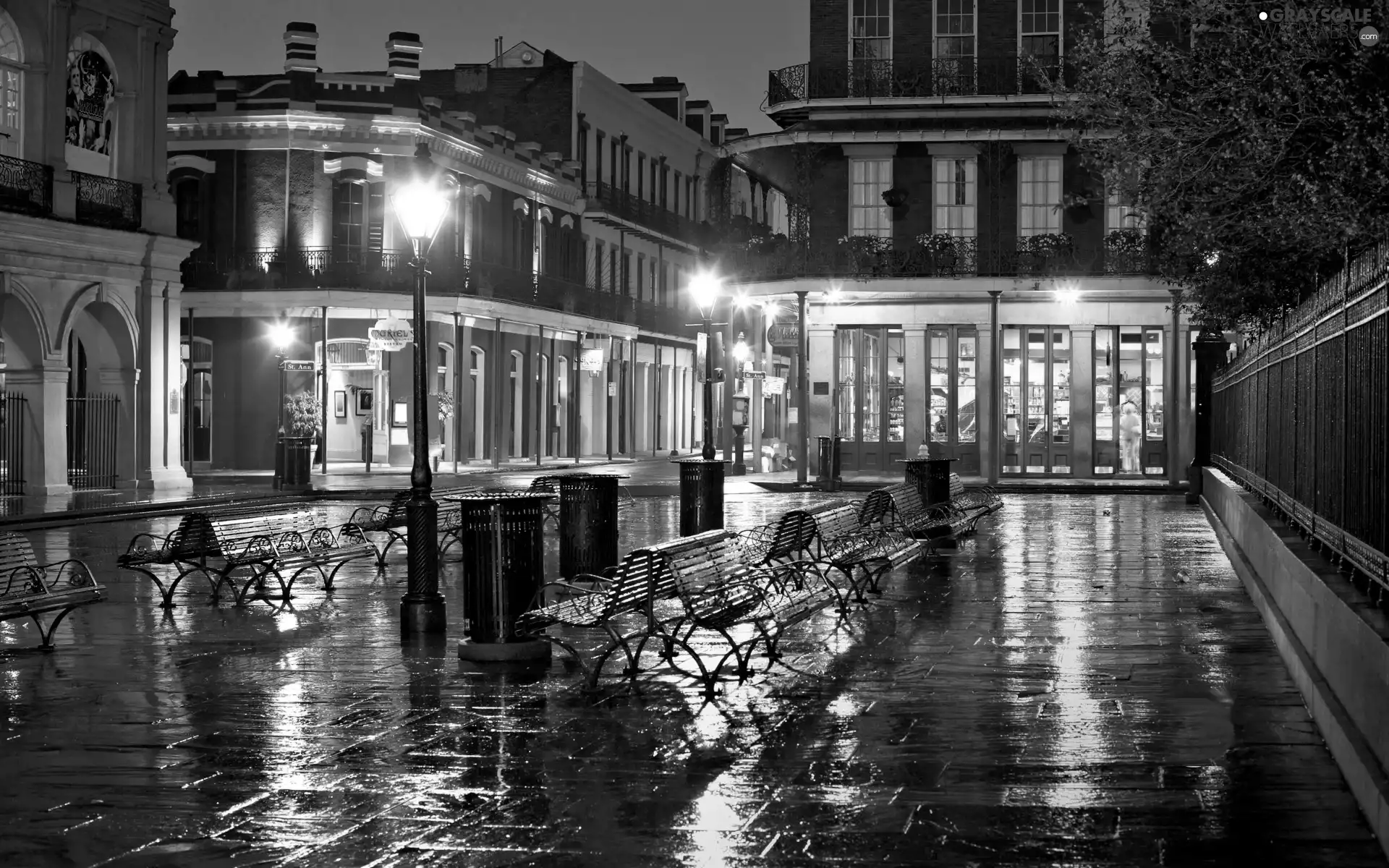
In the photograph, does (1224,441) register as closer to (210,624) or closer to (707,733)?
(210,624)

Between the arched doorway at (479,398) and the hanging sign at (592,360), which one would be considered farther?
the hanging sign at (592,360)

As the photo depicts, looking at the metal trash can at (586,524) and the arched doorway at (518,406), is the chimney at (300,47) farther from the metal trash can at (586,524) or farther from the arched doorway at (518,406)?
the metal trash can at (586,524)

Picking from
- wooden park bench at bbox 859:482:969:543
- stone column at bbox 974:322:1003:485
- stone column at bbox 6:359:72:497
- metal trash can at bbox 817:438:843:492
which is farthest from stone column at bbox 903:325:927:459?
stone column at bbox 6:359:72:497

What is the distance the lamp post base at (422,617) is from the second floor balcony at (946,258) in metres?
26.3

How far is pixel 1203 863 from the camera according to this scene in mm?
6375

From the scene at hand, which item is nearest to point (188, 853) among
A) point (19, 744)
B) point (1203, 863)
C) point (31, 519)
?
point (19, 744)

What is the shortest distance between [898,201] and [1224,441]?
49.5 ft

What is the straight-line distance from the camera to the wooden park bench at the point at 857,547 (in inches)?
567

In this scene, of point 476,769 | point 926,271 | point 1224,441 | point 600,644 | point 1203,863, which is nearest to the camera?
point 1203,863

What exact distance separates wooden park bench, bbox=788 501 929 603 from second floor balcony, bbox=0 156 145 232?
18.5 m

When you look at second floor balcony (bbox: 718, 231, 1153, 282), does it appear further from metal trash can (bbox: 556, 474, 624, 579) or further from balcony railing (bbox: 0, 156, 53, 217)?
metal trash can (bbox: 556, 474, 624, 579)

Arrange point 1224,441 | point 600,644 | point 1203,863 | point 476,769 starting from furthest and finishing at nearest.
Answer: point 1224,441 < point 600,644 < point 476,769 < point 1203,863

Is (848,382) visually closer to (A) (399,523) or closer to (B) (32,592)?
(A) (399,523)

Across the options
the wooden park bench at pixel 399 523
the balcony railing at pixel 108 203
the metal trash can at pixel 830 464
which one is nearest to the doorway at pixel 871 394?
the metal trash can at pixel 830 464
